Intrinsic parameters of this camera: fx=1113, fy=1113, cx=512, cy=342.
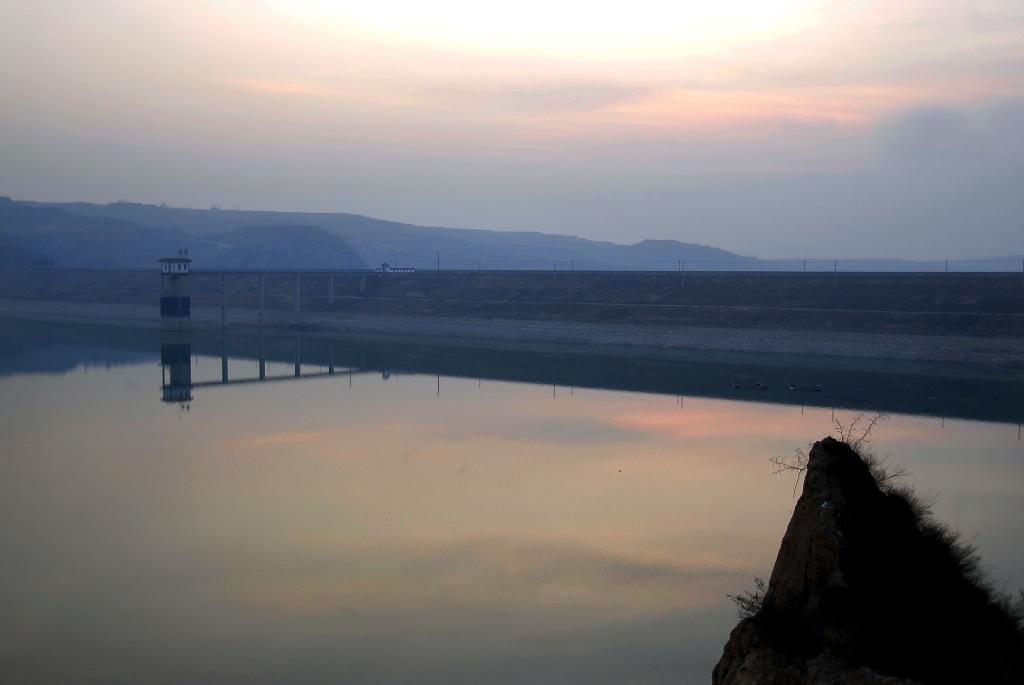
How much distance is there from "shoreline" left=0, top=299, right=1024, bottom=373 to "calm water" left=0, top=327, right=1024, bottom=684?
1377 centimetres

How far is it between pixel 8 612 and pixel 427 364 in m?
30.6

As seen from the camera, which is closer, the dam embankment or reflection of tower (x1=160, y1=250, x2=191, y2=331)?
the dam embankment

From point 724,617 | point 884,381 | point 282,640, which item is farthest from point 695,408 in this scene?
point 282,640

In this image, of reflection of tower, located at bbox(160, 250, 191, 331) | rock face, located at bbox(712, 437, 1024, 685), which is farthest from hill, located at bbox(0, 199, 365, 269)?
rock face, located at bbox(712, 437, 1024, 685)

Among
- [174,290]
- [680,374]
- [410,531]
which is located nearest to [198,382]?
[680,374]

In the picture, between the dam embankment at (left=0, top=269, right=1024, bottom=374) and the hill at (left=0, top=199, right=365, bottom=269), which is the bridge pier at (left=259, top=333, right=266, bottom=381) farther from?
the hill at (left=0, top=199, right=365, bottom=269)

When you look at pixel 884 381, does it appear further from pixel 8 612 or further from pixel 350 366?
pixel 8 612

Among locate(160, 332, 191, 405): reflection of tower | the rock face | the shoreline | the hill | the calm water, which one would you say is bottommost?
locate(160, 332, 191, 405): reflection of tower

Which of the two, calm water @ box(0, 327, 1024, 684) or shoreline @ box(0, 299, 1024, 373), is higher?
shoreline @ box(0, 299, 1024, 373)

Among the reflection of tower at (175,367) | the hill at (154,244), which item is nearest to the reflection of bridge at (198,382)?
the reflection of tower at (175,367)

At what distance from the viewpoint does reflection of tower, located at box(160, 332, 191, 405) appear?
110 feet

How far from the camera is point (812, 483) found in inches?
313

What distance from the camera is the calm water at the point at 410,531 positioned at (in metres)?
11.0

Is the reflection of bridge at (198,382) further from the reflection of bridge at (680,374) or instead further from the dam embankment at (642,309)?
the dam embankment at (642,309)
